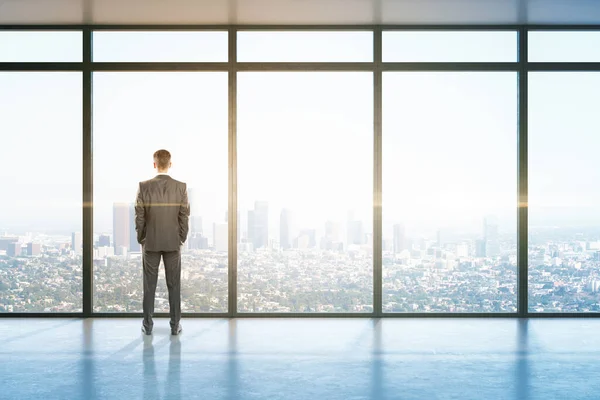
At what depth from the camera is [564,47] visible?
594cm

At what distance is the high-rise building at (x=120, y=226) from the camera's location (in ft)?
19.4

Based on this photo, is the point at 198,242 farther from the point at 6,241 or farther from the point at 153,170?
the point at 6,241

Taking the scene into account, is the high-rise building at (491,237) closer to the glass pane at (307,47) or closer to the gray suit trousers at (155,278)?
the glass pane at (307,47)

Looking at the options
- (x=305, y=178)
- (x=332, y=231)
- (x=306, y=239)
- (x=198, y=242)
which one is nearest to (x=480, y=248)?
(x=332, y=231)

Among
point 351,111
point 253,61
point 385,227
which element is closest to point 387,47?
point 351,111

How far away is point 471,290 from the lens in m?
5.90

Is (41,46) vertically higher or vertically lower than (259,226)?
higher

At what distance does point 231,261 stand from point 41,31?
2.73 m

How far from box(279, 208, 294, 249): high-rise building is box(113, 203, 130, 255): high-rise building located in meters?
1.39

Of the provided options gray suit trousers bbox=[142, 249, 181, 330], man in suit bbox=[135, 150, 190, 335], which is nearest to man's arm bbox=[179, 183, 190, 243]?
man in suit bbox=[135, 150, 190, 335]

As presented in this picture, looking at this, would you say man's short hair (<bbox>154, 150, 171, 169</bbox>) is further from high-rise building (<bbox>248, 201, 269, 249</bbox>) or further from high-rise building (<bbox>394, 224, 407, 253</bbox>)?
high-rise building (<bbox>394, 224, 407, 253</bbox>)

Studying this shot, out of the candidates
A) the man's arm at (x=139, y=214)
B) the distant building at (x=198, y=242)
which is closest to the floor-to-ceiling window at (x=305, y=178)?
the distant building at (x=198, y=242)

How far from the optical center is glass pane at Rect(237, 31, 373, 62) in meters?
5.93

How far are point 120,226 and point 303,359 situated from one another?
2487mm
